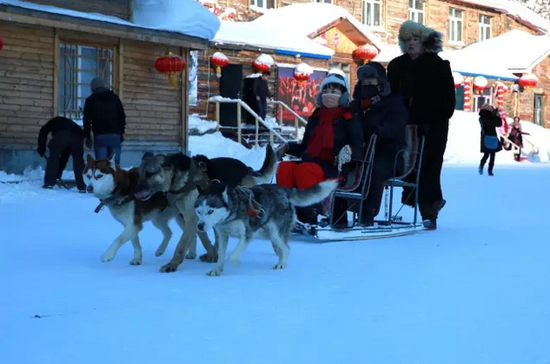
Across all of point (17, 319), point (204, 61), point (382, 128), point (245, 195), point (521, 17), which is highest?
point (521, 17)

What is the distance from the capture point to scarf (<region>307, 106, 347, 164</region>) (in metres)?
6.95

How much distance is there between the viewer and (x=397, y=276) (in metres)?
5.21

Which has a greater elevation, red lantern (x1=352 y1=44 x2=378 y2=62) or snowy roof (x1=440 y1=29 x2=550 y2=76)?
snowy roof (x1=440 y1=29 x2=550 y2=76)

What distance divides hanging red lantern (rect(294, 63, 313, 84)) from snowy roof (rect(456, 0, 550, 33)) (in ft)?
41.9

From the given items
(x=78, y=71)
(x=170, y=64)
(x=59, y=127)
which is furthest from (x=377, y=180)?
(x=78, y=71)

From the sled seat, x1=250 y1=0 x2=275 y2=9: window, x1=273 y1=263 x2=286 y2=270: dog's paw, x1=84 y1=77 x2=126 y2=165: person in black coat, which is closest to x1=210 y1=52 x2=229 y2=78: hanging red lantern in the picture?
x1=250 y1=0 x2=275 y2=9: window

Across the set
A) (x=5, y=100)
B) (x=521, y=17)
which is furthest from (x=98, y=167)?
(x=521, y=17)

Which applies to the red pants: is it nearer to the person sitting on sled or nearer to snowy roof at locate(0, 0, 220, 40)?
the person sitting on sled

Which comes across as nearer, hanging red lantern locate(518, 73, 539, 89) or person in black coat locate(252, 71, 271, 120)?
person in black coat locate(252, 71, 271, 120)

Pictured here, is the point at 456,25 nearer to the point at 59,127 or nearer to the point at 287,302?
the point at 59,127

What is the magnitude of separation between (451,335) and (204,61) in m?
18.8

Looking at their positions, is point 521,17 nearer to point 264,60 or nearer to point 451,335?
point 264,60

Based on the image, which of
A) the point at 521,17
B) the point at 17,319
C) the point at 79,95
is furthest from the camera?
the point at 521,17

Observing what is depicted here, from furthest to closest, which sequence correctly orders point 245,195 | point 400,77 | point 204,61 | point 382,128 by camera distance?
→ point 204,61
point 400,77
point 382,128
point 245,195
